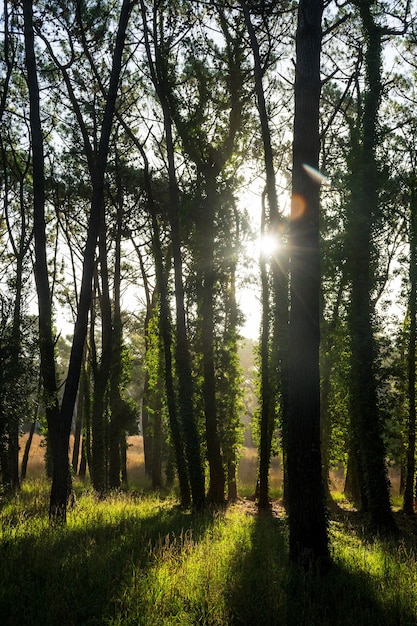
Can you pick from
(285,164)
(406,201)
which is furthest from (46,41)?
(406,201)

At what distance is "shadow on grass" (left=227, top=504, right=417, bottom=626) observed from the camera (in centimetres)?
499

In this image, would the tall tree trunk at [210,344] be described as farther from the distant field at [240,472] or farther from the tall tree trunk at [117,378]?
the distant field at [240,472]

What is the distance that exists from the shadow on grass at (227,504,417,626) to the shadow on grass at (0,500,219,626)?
1.26 meters

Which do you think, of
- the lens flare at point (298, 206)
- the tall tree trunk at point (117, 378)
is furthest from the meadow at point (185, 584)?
the tall tree trunk at point (117, 378)

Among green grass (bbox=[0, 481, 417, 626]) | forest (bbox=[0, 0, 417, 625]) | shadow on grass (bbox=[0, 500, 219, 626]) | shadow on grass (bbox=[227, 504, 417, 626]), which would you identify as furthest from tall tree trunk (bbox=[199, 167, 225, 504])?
shadow on grass (bbox=[227, 504, 417, 626])

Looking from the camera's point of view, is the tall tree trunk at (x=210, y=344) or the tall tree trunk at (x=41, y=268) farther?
the tall tree trunk at (x=210, y=344)

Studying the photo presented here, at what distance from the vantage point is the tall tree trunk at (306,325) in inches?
269

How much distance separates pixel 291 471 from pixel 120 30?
33.1ft

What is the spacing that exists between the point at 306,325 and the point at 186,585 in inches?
140

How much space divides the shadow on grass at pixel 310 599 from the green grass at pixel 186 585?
0.4 inches

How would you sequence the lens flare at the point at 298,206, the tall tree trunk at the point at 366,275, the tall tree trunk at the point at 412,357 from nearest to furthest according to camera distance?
the lens flare at the point at 298,206 < the tall tree trunk at the point at 366,275 < the tall tree trunk at the point at 412,357

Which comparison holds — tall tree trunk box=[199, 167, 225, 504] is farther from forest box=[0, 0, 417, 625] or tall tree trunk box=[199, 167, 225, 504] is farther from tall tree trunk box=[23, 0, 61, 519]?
tall tree trunk box=[23, 0, 61, 519]

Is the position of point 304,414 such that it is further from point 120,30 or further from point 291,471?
point 120,30

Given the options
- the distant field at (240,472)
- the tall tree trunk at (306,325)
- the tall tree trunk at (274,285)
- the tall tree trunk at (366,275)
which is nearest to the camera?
the tall tree trunk at (306,325)
